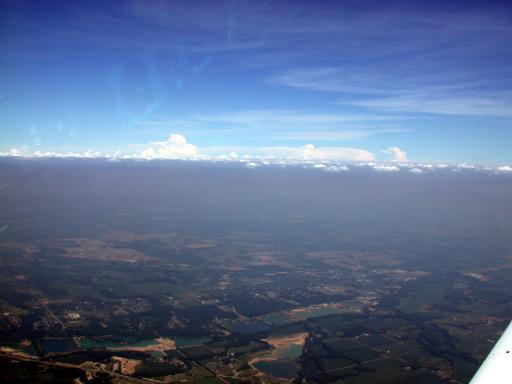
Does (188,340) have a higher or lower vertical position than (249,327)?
higher

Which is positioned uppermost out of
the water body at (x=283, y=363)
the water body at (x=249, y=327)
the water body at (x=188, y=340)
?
the water body at (x=283, y=363)

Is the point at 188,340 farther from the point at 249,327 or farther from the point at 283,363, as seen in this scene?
the point at 283,363

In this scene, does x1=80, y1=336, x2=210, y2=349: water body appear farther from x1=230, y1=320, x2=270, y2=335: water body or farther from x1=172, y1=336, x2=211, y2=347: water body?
x1=230, y1=320, x2=270, y2=335: water body

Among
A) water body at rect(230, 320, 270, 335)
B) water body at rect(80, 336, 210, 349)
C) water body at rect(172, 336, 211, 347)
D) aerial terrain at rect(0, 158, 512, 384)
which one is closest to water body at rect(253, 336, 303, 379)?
aerial terrain at rect(0, 158, 512, 384)

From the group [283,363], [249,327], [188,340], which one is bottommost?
[249,327]

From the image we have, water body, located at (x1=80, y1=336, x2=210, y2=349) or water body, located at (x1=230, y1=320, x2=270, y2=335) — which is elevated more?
water body, located at (x1=80, y1=336, x2=210, y2=349)

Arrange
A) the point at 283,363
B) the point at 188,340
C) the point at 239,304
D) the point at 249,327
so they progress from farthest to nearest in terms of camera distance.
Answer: the point at 239,304 → the point at 249,327 → the point at 188,340 → the point at 283,363

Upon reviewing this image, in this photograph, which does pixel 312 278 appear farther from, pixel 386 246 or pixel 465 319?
pixel 386 246

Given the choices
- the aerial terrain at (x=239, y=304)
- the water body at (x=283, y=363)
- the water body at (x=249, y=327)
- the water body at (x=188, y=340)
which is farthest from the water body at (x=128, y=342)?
the water body at (x=283, y=363)

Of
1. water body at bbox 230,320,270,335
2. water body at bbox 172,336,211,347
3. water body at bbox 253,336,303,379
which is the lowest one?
water body at bbox 230,320,270,335

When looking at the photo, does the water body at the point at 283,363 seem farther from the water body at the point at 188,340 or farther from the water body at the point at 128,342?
the water body at the point at 128,342

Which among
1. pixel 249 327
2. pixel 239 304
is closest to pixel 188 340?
pixel 249 327

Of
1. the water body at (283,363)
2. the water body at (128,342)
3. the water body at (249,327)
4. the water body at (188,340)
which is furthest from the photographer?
the water body at (249,327)
